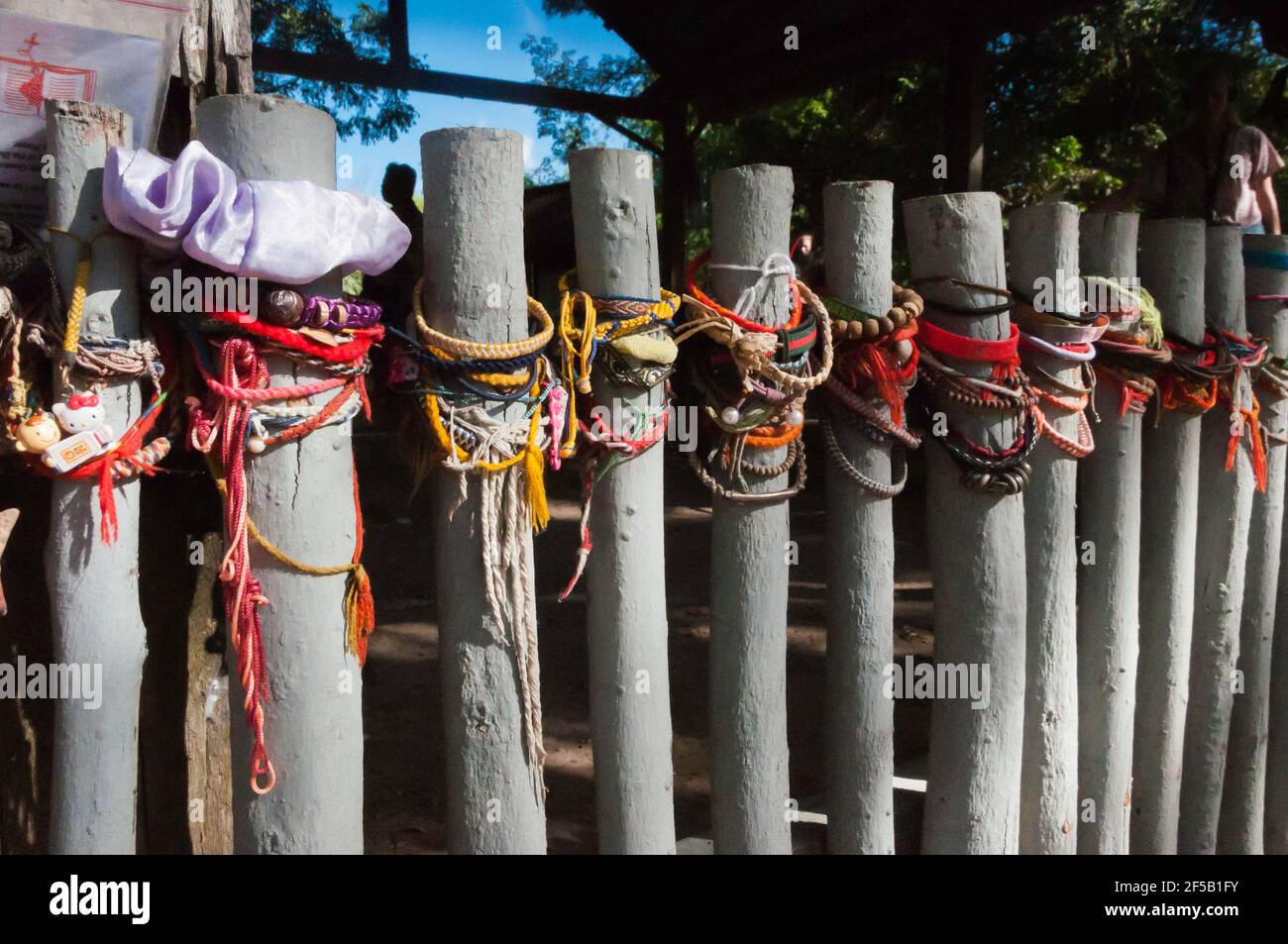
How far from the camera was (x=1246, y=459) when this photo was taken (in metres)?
2.65

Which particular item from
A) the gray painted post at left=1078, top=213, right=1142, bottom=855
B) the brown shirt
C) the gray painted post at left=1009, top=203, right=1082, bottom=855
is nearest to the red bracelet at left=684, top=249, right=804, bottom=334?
the gray painted post at left=1009, top=203, right=1082, bottom=855

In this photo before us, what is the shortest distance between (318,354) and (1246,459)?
2438 millimetres

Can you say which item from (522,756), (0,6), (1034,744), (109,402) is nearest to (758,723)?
(522,756)

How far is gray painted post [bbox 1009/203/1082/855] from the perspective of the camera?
7.28 ft

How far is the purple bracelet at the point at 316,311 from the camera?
145 cm

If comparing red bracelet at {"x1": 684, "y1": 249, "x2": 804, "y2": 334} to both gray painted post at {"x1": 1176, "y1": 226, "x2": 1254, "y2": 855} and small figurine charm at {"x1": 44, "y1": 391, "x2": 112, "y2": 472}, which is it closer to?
small figurine charm at {"x1": 44, "y1": 391, "x2": 112, "y2": 472}

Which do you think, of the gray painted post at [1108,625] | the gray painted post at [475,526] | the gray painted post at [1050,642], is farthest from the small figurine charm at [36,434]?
the gray painted post at [1108,625]

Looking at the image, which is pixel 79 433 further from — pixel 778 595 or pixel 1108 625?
pixel 1108 625

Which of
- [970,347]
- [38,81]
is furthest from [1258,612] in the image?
[38,81]

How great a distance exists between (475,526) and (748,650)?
620mm

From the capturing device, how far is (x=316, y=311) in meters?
1.48

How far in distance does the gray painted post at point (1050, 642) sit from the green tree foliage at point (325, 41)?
5.36m

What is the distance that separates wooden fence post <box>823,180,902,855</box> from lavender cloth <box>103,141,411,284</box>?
1008mm

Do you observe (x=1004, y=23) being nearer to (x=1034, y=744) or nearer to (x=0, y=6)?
(x=1034, y=744)
